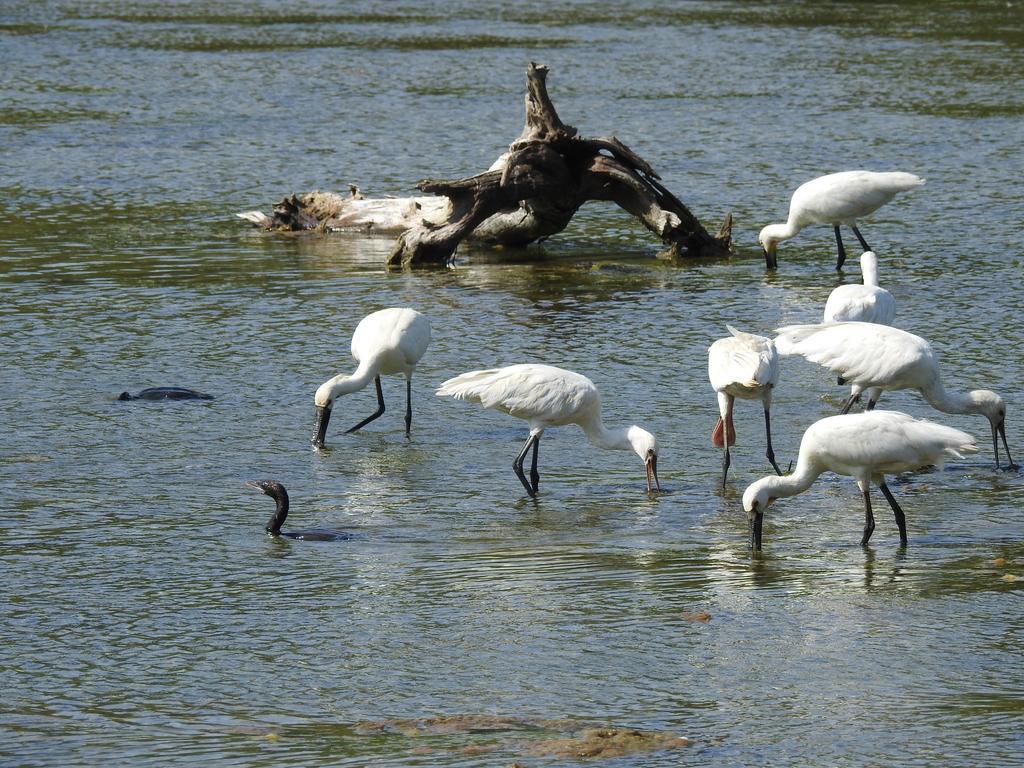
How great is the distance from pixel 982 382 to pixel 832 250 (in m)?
5.38

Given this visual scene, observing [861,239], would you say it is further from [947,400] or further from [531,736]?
[531,736]

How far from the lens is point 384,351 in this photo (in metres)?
9.98

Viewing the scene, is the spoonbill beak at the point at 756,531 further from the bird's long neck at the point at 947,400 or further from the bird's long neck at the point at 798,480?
the bird's long neck at the point at 947,400

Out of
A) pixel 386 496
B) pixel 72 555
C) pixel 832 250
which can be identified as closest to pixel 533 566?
pixel 386 496

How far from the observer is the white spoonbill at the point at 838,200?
14.5m

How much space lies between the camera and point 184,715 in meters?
5.79

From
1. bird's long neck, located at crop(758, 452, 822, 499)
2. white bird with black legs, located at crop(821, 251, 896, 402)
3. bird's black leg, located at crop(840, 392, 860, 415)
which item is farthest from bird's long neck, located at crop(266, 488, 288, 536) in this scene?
white bird with black legs, located at crop(821, 251, 896, 402)

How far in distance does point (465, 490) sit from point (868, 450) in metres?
2.15

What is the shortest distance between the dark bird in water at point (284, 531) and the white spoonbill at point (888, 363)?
297 centimetres

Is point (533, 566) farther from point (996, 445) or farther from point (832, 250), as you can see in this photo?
point (832, 250)

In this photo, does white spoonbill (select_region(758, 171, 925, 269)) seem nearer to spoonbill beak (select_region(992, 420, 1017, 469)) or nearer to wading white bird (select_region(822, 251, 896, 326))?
wading white bird (select_region(822, 251, 896, 326))

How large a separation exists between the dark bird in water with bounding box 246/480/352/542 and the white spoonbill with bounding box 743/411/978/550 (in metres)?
1.85

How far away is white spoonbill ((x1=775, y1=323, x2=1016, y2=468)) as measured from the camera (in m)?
9.03

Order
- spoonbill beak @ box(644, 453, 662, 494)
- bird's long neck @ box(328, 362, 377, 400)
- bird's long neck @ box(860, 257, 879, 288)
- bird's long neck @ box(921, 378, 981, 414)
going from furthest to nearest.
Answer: bird's long neck @ box(860, 257, 879, 288)
bird's long neck @ box(328, 362, 377, 400)
bird's long neck @ box(921, 378, 981, 414)
spoonbill beak @ box(644, 453, 662, 494)
